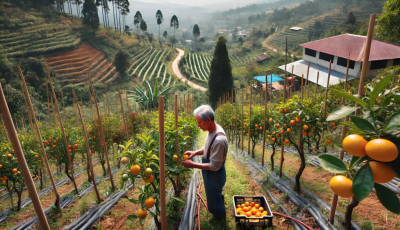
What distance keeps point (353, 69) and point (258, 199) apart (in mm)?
13257

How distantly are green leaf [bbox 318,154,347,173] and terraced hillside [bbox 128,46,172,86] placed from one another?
20.6 metres

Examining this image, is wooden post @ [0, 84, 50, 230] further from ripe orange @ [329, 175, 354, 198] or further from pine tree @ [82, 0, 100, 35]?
pine tree @ [82, 0, 100, 35]

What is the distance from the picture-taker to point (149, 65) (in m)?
27.3

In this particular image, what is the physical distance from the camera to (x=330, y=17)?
132 feet

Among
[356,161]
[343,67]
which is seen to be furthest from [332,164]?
[343,67]

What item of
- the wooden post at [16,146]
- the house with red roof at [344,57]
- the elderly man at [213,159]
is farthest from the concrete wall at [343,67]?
the wooden post at [16,146]

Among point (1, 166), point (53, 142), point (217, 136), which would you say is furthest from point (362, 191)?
point (53, 142)

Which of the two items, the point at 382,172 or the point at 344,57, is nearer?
the point at 382,172

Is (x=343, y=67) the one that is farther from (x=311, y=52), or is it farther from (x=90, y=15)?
(x=90, y=15)

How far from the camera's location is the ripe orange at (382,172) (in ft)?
3.16

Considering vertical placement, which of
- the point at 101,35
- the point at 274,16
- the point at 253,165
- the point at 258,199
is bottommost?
the point at 253,165

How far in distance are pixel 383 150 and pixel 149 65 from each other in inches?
1115

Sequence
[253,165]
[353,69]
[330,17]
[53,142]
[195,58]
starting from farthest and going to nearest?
[330,17]
[195,58]
[353,69]
[253,165]
[53,142]

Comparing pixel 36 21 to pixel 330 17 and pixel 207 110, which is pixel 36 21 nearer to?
pixel 207 110
